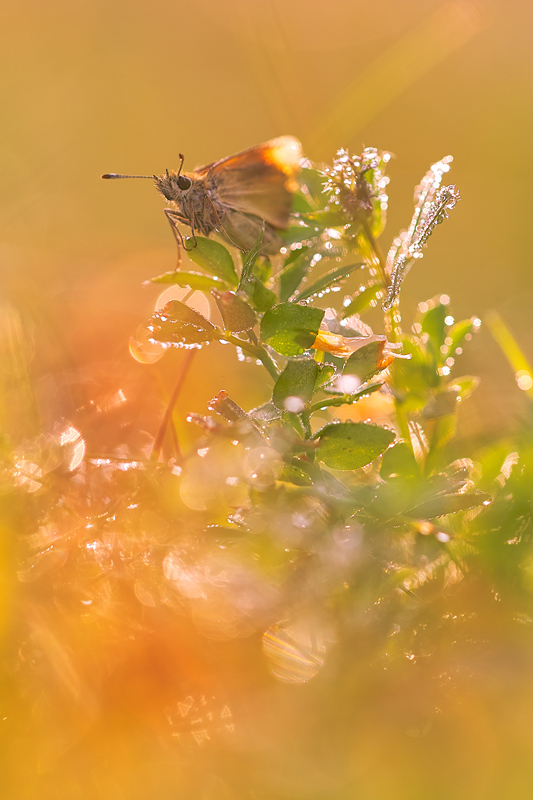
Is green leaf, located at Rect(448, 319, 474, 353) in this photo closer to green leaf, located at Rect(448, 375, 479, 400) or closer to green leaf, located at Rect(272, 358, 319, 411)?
green leaf, located at Rect(448, 375, 479, 400)

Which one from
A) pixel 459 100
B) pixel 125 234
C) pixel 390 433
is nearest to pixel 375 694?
pixel 390 433

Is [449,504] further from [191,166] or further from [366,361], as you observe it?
[191,166]

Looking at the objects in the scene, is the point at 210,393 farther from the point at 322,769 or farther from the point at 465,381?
the point at 322,769

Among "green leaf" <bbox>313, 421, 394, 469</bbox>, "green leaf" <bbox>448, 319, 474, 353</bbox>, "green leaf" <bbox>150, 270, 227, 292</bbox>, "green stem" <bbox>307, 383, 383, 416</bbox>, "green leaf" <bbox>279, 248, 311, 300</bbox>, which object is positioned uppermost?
"green leaf" <bbox>150, 270, 227, 292</bbox>

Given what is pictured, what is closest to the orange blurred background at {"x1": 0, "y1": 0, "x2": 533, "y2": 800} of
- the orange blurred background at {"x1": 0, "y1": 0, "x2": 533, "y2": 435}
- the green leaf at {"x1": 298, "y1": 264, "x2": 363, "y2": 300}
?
the orange blurred background at {"x1": 0, "y1": 0, "x2": 533, "y2": 435}

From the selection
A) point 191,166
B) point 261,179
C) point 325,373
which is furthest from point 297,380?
point 191,166

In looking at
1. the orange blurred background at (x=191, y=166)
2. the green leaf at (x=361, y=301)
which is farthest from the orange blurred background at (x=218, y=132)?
the green leaf at (x=361, y=301)
